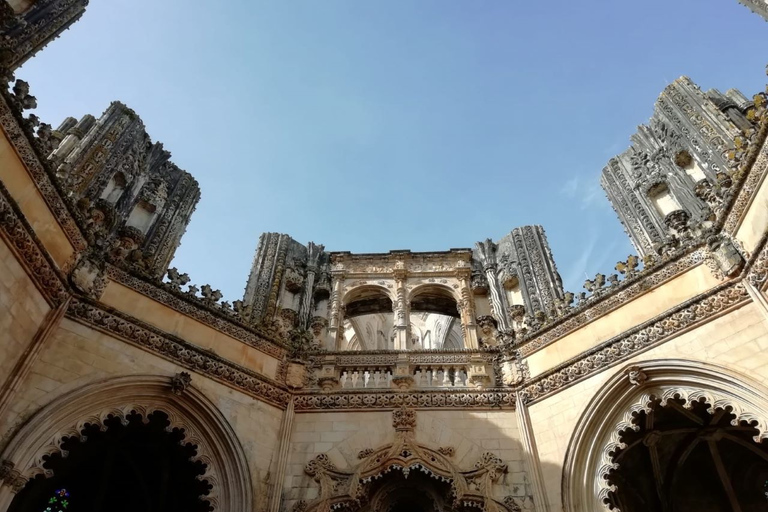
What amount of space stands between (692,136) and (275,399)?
11976 mm

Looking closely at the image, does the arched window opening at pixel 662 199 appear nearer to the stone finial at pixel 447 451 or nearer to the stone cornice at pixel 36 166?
the stone finial at pixel 447 451

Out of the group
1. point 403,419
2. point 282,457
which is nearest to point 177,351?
point 282,457

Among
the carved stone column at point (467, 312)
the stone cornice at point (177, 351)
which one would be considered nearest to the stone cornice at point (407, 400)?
the stone cornice at point (177, 351)

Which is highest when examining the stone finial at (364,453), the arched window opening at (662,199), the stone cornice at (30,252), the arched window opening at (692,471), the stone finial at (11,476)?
the arched window opening at (662,199)

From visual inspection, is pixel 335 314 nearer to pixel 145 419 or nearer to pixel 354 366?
pixel 354 366

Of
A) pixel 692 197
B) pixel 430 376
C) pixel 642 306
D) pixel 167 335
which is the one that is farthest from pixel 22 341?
pixel 692 197

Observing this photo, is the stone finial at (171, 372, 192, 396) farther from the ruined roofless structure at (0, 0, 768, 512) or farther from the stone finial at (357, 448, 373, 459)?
the stone finial at (357, 448, 373, 459)

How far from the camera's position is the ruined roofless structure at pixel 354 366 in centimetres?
848

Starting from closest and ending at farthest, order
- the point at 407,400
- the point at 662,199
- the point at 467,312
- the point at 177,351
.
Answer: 1. the point at 177,351
2. the point at 407,400
3. the point at 662,199
4. the point at 467,312

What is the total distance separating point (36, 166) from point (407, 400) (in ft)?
26.4

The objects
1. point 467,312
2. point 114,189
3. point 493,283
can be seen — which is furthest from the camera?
point 493,283

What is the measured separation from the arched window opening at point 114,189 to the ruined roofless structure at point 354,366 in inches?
2.0

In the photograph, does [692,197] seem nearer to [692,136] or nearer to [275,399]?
[692,136]

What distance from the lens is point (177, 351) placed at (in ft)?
32.6
